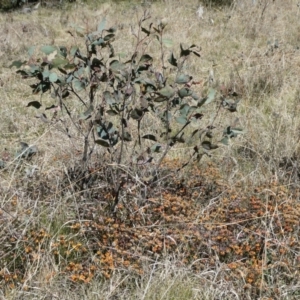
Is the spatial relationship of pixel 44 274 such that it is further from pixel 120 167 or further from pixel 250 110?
pixel 250 110

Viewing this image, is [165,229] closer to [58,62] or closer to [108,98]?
[108,98]

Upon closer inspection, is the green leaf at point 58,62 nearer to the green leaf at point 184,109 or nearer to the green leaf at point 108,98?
the green leaf at point 108,98

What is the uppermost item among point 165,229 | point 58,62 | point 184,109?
point 58,62

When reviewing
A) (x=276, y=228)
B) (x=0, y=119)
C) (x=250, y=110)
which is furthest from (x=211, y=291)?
(x=0, y=119)

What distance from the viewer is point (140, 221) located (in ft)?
9.01

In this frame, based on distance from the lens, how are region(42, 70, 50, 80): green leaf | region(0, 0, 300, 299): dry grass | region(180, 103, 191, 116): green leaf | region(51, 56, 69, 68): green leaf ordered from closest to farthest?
1. region(0, 0, 300, 299): dry grass
2. region(51, 56, 69, 68): green leaf
3. region(42, 70, 50, 80): green leaf
4. region(180, 103, 191, 116): green leaf

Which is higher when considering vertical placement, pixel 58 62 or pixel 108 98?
pixel 58 62

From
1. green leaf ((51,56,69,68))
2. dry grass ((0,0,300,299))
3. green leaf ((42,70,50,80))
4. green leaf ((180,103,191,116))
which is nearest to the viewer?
dry grass ((0,0,300,299))

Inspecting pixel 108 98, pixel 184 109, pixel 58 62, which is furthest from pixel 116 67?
pixel 184 109

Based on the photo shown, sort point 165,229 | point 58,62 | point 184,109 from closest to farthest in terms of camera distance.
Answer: point 58,62 → point 165,229 → point 184,109

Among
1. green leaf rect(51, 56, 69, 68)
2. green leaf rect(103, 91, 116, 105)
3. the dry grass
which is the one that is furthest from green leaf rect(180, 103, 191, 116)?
green leaf rect(51, 56, 69, 68)

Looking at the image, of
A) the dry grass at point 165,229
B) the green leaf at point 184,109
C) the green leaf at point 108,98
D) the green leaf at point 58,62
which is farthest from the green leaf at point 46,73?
the green leaf at point 184,109

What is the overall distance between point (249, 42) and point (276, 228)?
14.6 feet

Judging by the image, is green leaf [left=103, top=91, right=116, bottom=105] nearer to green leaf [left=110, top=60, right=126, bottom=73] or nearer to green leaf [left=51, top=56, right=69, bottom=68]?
green leaf [left=110, top=60, right=126, bottom=73]
